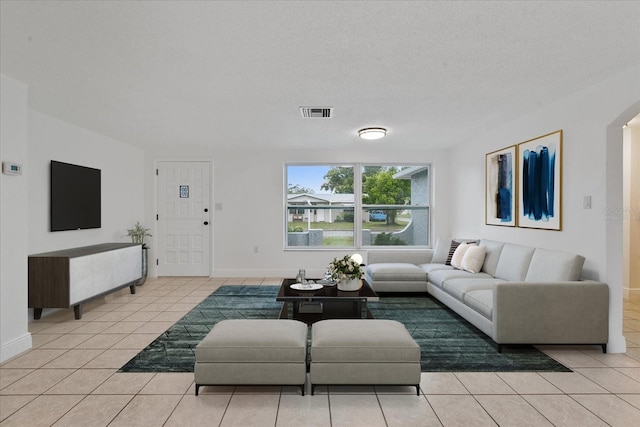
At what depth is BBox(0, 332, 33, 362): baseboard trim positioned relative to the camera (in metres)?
3.09

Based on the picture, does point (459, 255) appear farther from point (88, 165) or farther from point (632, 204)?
point (88, 165)

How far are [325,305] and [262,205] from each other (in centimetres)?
304

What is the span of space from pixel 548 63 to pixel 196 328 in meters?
3.92

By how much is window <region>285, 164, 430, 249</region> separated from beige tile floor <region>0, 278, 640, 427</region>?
3.93 meters

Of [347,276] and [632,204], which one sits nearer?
[347,276]

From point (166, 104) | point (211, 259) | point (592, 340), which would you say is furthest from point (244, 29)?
point (211, 259)

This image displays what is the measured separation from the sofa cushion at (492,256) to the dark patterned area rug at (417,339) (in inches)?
28.0

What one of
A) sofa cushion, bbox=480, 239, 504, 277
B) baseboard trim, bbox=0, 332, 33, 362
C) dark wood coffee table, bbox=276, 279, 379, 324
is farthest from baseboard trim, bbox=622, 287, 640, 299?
baseboard trim, bbox=0, 332, 33, 362

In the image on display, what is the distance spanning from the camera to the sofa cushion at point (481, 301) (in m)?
3.43

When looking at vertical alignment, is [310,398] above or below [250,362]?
below

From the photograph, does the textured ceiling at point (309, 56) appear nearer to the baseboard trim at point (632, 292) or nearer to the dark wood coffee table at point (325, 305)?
the dark wood coffee table at point (325, 305)

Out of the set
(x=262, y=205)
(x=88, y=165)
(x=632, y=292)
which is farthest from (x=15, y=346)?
(x=632, y=292)

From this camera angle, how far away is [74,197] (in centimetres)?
486

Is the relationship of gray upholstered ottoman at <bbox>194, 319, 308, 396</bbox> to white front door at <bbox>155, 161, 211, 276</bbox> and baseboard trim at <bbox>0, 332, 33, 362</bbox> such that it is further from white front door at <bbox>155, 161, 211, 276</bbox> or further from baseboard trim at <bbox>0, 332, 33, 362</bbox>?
white front door at <bbox>155, 161, 211, 276</bbox>
